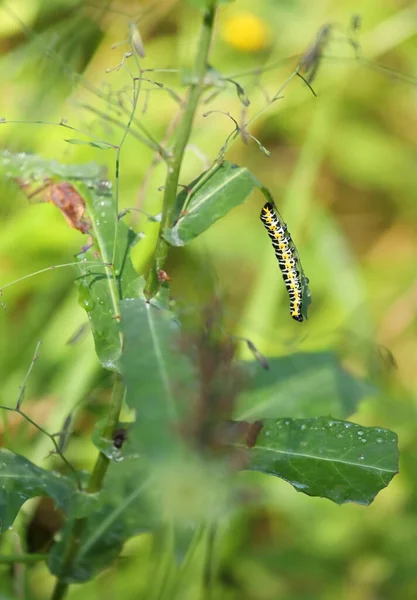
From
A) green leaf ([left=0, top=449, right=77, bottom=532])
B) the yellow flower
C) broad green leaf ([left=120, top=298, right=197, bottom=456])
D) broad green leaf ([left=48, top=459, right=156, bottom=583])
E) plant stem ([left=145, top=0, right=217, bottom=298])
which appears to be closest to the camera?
broad green leaf ([left=120, top=298, right=197, bottom=456])

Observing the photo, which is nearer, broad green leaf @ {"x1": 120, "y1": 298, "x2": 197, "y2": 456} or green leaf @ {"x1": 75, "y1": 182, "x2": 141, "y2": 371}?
broad green leaf @ {"x1": 120, "y1": 298, "x2": 197, "y2": 456}

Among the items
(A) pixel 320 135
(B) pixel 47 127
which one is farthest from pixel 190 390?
(A) pixel 320 135

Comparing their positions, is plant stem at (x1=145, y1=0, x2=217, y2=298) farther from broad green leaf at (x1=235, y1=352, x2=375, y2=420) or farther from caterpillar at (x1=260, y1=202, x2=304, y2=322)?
broad green leaf at (x1=235, y1=352, x2=375, y2=420)

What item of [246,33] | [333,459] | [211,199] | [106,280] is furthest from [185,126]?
[246,33]

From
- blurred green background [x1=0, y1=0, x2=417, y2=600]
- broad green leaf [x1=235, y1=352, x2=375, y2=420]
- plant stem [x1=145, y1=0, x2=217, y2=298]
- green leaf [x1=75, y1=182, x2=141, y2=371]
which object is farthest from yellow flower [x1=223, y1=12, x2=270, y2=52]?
plant stem [x1=145, y1=0, x2=217, y2=298]

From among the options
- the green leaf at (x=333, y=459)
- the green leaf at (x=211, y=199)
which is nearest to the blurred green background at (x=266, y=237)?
the green leaf at (x=211, y=199)

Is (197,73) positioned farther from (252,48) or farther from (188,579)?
(252,48)

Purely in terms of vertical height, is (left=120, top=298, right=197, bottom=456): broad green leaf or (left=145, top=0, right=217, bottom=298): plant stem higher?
(left=145, top=0, right=217, bottom=298): plant stem
